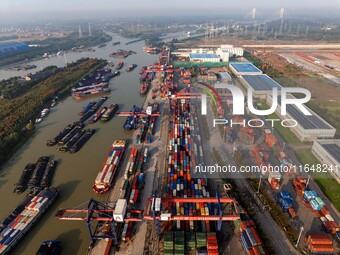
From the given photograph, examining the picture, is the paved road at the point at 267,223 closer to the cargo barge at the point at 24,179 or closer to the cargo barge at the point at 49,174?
the cargo barge at the point at 49,174

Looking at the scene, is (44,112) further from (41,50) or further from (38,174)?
(41,50)

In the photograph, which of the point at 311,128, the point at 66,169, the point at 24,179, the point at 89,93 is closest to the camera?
the point at 24,179

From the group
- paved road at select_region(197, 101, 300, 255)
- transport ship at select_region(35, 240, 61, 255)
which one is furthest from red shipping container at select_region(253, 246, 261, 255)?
transport ship at select_region(35, 240, 61, 255)

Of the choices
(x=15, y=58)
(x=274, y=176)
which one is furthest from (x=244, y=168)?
(x=15, y=58)

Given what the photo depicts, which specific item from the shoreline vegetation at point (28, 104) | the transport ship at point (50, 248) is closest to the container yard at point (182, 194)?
the transport ship at point (50, 248)

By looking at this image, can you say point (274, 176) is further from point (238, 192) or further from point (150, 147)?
point (150, 147)

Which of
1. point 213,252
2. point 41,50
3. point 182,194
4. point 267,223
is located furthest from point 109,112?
point 41,50
